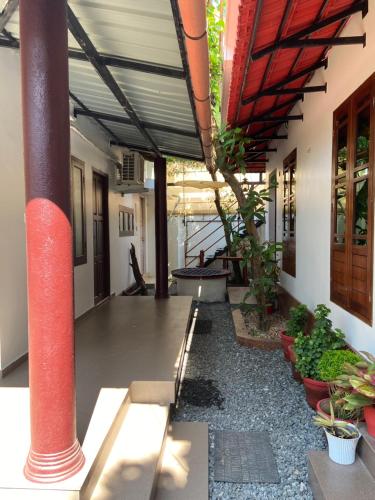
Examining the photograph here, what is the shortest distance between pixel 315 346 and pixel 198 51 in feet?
9.12

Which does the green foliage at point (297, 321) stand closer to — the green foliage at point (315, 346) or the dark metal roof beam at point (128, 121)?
the green foliage at point (315, 346)

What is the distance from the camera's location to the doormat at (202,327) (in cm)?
592

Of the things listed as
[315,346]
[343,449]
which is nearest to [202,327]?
[315,346]

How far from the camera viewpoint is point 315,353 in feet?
11.1

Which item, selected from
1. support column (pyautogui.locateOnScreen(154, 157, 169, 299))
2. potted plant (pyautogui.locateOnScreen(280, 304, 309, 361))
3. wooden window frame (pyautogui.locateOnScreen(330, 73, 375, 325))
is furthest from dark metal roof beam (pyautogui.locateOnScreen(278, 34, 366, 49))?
support column (pyautogui.locateOnScreen(154, 157, 169, 299))

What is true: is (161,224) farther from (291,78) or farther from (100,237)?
(291,78)

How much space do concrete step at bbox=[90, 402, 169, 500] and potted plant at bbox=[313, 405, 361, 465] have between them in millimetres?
1147

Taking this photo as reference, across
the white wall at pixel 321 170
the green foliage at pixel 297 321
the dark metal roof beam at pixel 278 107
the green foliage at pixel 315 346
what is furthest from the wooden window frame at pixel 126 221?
the green foliage at pixel 315 346

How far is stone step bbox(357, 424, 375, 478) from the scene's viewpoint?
224cm

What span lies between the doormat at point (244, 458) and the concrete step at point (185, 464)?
122 millimetres

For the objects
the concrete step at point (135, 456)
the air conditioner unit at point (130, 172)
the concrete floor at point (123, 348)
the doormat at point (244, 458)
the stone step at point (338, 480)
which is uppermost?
the air conditioner unit at point (130, 172)

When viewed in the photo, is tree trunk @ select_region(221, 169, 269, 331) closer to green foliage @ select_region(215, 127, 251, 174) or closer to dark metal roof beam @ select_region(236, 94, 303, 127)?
green foliage @ select_region(215, 127, 251, 174)

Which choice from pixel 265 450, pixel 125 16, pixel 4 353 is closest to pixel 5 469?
pixel 4 353

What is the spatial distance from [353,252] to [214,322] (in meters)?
3.56
